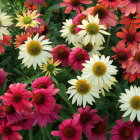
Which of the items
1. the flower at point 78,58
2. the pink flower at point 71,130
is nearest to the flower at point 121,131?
the pink flower at point 71,130

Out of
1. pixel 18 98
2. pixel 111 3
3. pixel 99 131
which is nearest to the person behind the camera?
pixel 18 98

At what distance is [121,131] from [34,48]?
451 mm

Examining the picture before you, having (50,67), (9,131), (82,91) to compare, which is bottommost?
(9,131)

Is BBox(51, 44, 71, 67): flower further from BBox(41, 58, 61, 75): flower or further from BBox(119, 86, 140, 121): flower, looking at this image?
BBox(119, 86, 140, 121): flower

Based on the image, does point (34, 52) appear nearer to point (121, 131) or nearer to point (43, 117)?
point (43, 117)

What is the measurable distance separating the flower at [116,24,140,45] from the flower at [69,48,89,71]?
0.64ft

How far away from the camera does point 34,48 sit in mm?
1126

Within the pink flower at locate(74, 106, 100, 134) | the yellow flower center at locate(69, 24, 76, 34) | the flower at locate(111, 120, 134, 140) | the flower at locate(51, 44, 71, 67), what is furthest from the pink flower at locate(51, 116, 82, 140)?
the yellow flower center at locate(69, 24, 76, 34)

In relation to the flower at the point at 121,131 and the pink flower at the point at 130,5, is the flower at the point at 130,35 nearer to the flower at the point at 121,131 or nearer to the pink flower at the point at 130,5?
the pink flower at the point at 130,5

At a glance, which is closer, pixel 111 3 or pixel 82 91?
pixel 82 91

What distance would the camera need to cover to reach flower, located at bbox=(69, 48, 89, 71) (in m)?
A: 1.12

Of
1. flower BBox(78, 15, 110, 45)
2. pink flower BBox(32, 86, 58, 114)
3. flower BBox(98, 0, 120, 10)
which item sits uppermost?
flower BBox(98, 0, 120, 10)

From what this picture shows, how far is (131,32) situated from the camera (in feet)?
4.07

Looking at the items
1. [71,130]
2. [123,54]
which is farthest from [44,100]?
[123,54]
